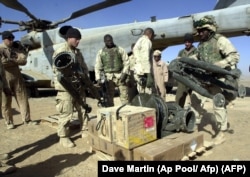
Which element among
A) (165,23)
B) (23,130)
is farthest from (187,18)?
(23,130)

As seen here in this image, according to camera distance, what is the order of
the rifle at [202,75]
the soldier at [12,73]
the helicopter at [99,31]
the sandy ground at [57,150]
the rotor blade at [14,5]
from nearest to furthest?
1. the sandy ground at [57,150]
2. the rifle at [202,75]
3. the soldier at [12,73]
4. the rotor blade at [14,5]
5. the helicopter at [99,31]

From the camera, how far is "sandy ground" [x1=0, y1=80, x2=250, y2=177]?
12.4 feet

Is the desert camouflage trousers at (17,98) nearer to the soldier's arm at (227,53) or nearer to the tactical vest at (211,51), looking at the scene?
the tactical vest at (211,51)

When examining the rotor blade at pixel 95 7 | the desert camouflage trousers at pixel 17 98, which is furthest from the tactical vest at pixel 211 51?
the desert camouflage trousers at pixel 17 98

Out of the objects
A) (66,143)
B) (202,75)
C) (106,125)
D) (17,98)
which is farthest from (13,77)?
(202,75)

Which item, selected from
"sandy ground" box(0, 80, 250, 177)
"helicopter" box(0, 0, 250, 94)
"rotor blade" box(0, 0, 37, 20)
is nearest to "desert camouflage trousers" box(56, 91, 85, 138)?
"sandy ground" box(0, 80, 250, 177)

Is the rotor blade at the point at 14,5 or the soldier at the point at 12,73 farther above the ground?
the rotor blade at the point at 14,5

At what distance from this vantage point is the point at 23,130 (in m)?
5.89

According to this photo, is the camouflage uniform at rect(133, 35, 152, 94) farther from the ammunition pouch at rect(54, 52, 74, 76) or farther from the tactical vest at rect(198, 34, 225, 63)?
the ammunition pouch at rect(54, 52, 74, 76)

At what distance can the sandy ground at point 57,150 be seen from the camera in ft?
12.4

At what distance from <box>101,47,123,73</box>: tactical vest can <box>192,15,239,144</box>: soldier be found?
1974 millimetres

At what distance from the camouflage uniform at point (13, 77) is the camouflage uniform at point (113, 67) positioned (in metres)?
1.65

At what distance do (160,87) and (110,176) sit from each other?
4.25 meters

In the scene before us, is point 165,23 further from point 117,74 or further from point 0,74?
point 0,74
